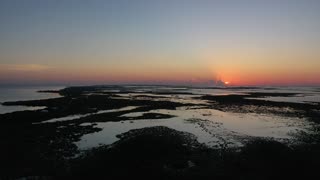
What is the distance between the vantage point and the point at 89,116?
1623 inches

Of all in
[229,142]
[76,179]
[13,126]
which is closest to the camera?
[76,179]

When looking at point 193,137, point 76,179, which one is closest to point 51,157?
point 76,179

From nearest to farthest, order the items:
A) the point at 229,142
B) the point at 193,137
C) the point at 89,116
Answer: the point at 229,142
the point at 193,137
the point at 89,116

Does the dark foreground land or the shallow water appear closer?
the dark foreground land

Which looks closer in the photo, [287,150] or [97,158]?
[97,158]

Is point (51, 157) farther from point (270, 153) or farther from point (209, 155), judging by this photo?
point (270, 153)

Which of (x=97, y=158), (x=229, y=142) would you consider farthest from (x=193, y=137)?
(x=97, y=158)

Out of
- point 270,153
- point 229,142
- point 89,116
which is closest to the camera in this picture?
point 270,153

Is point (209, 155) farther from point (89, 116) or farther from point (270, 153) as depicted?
point (89, 116)

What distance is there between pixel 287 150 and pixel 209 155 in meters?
5.93

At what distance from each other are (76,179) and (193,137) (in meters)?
13.3

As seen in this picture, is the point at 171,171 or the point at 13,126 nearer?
the point at 171,171

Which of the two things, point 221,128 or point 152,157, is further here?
point 221,128

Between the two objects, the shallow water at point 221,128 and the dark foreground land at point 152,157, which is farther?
the shallow water at point 221,128
